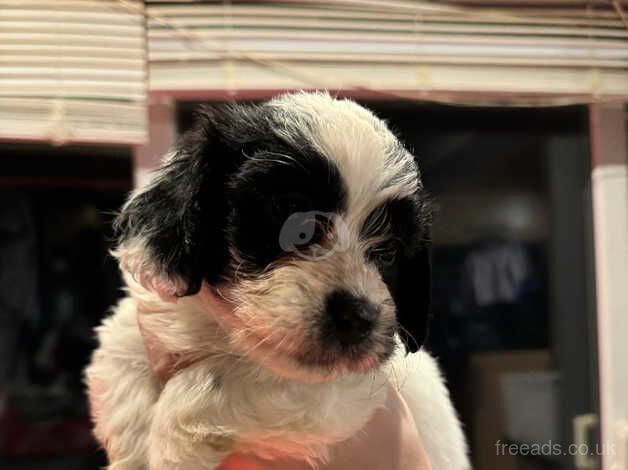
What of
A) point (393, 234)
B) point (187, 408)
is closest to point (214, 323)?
point (187, 408)

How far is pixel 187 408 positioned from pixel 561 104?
1.36m

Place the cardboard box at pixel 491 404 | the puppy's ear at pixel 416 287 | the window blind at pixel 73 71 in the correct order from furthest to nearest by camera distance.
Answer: the cardboard box at pixel 491 404, the window blind at pixel 73 71, the puppy's ear at pixel 416 287

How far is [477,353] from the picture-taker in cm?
167

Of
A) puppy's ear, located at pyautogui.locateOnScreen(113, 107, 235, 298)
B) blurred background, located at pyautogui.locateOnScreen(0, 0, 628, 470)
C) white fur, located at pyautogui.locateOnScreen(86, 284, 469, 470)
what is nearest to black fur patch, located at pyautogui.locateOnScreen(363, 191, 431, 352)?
white fur, located at pyautogui.locateOnScreen(86, 284, 469, 470)

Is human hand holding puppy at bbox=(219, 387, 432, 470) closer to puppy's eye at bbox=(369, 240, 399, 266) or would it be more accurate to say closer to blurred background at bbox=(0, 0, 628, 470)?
puppy's eye at bbox=(369, 240, 399, 266)

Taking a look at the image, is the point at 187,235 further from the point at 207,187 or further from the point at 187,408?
the point at 187,408

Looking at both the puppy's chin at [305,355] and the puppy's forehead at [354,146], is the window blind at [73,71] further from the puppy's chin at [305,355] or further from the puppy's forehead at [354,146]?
the puppy's chin at [305,355]

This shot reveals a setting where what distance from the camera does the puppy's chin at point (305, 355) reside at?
2.38 feet

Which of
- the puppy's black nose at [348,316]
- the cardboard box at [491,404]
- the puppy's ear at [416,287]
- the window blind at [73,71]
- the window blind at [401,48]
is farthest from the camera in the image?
the cardboard box at [491,404]

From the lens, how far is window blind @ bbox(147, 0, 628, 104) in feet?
4.84

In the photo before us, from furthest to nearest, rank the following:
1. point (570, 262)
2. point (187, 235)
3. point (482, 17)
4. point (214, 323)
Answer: point (570, 262), point (482, 17), point (214, 323), point (187, 235)

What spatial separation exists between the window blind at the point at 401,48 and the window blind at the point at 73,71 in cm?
7

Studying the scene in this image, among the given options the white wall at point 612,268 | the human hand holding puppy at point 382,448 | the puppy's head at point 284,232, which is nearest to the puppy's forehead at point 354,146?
the puppy's head at point 284,232

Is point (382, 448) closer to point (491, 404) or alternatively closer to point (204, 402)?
point (204, 402)
